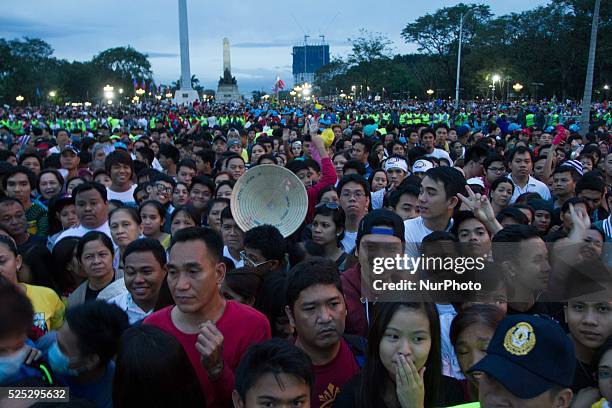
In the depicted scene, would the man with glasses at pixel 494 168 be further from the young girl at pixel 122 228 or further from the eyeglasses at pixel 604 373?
the eyeglasses at pixel 604 373

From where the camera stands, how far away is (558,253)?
3.94 meters

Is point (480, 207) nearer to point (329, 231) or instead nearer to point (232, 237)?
point (329, 231)

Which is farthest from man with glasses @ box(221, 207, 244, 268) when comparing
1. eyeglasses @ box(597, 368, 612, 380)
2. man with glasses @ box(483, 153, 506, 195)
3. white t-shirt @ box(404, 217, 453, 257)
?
man with glasses @ box(483, 153, 506, 195)

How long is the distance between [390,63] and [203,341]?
6322 cm

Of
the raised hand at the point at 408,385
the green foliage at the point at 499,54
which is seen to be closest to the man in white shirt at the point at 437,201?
the raised hand at the point at 408,385

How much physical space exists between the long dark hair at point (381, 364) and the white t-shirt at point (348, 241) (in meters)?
2.62

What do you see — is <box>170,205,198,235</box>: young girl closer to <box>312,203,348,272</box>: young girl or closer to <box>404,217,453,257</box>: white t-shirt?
<box>312,203,348,272</box>: young girl

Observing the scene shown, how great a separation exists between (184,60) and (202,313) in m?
46.9

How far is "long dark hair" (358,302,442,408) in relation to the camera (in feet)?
8.68

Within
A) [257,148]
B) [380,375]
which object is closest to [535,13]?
[257,148]

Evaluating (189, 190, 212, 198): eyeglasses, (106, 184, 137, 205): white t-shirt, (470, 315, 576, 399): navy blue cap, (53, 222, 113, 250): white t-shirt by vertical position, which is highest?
(189, 190, 212, 198): eyeglasses

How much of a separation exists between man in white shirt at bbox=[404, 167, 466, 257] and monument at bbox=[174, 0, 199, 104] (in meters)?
43.7

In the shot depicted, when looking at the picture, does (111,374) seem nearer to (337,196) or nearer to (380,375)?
(380,375)

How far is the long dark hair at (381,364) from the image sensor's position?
2645 millimetres
